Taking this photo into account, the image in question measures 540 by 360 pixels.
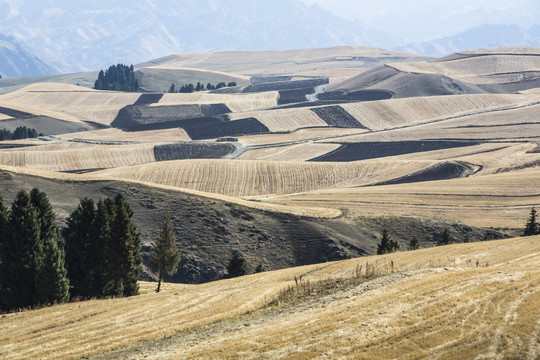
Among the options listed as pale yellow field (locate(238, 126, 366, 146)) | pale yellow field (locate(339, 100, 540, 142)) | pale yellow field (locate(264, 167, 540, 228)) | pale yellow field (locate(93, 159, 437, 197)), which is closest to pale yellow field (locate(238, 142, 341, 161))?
pale yellow field (locate(238, 126, 366, 146))

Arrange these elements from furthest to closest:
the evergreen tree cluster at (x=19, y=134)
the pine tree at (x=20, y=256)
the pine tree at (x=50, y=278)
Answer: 1. the evergreen tree cluster at (x=19, y=134)
2. the pine tree at (x=20, y=256)
3. the pine tree at (x=50, y=278)

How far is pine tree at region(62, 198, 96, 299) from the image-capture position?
43562 mm

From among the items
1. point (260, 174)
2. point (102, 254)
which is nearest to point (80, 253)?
point (102, 254)

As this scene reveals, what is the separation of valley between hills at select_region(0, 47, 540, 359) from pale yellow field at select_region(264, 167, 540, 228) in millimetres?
379

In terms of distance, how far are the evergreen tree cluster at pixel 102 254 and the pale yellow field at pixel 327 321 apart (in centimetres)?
570

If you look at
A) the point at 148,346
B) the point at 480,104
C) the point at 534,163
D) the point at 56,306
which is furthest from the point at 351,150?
the point at 148,346

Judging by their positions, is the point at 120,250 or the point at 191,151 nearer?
the point at 120,250

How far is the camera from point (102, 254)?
4338 centimetres

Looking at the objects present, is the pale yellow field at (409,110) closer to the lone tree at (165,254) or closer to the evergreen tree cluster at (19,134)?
the evergreen tree cluster at (19,134)

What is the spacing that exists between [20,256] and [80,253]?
184 inches

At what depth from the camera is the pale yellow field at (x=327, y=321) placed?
72.1ft

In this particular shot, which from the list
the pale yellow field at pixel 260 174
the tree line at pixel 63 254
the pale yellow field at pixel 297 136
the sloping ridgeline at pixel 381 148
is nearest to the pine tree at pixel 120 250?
the tree line at pixel 63 254

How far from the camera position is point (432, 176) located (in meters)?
108

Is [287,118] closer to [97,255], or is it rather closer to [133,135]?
[133,135]
